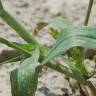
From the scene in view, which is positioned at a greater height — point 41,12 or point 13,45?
point 41,12

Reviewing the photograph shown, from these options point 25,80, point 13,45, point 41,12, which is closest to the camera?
point 25,80

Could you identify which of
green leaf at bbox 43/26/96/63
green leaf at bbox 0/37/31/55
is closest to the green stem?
green leaf at bbox 0/37/31/55

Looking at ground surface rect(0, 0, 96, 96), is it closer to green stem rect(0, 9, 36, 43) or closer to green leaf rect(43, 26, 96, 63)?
green stem rect(0, 9, 36, 43)

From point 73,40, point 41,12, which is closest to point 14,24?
point 73,40

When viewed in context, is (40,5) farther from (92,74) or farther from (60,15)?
(92,74)

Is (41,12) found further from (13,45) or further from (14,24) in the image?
(13,45)

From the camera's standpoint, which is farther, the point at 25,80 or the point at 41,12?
the point at 41,12
